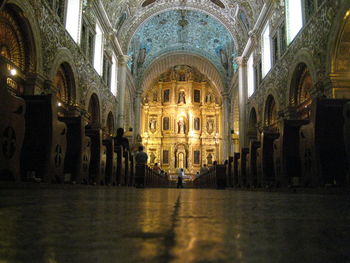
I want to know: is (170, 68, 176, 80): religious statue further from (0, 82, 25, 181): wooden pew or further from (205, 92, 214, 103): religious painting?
(0, 82, 25, 181): wooden pew

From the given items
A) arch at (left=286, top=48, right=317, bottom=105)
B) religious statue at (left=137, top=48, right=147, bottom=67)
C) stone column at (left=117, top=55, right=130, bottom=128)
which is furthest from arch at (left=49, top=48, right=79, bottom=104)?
religious statue at (left=137, top=48, right=147, bottom=67)

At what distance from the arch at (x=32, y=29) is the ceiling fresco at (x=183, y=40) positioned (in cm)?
998

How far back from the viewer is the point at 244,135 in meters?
14.8

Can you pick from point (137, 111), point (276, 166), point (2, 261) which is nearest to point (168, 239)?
point (2, 261)

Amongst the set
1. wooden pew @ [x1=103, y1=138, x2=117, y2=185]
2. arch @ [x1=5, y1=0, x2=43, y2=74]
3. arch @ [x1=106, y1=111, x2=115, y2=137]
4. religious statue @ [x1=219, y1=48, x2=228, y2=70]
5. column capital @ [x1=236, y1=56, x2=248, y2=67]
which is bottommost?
wooden pew @ [x1=103, y1=138, x2=117, y2=185]

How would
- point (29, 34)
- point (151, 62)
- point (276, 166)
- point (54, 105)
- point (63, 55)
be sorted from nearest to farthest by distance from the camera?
point (54, 105), point (276, 166), point (29, 34), point (63, 55), point (151, 62)

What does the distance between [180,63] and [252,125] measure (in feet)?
32.4

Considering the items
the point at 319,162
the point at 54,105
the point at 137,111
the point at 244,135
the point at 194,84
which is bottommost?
the point at 319,162

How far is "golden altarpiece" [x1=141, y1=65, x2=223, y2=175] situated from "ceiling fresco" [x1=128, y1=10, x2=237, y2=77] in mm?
3113

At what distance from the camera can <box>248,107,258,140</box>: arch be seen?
14316 millimetres

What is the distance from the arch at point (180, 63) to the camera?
841 inches

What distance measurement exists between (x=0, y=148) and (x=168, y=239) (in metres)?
2.38

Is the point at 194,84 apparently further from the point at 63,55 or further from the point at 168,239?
the point at 168,239

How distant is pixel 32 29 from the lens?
6.84 meters
